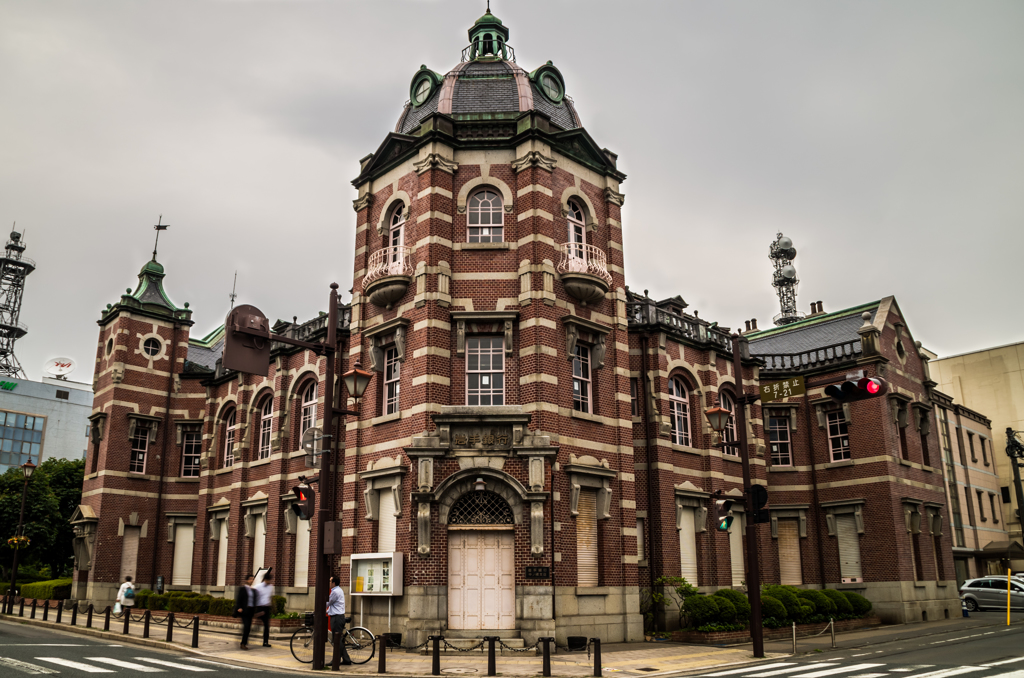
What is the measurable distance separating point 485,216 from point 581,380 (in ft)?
19.0

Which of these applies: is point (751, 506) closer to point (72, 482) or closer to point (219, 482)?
point (219, 482)

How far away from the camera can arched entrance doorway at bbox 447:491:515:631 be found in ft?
67.8

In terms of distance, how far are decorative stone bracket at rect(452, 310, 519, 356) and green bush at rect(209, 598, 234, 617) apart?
11.1m

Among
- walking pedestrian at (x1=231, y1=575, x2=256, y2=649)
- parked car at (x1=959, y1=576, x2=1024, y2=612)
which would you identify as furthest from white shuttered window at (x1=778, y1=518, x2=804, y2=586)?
walking pedestrian at (x1=231, y1=575, x2=256, y2=649)

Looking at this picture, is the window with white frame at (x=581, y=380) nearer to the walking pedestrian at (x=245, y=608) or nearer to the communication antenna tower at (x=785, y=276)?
the walking pedestrian at (x=245, y=608)

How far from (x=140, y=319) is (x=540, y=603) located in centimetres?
2627

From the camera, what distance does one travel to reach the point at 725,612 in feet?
78.4

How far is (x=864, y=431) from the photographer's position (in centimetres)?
3247

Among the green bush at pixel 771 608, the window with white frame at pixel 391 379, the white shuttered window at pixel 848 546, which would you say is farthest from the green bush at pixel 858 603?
the window with white frame at pixel 391 379

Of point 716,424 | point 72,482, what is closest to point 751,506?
point 716,424

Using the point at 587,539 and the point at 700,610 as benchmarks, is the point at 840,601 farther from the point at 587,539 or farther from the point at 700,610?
the point at 587,539

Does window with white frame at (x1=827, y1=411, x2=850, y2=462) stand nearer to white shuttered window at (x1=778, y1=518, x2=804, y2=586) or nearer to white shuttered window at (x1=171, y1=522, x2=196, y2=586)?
white shuttered window at (x1=778, y1=518, x2=804, y2=586)

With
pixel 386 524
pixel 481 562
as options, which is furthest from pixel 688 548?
pixel 386 524

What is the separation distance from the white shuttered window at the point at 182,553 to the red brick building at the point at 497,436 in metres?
0.09
